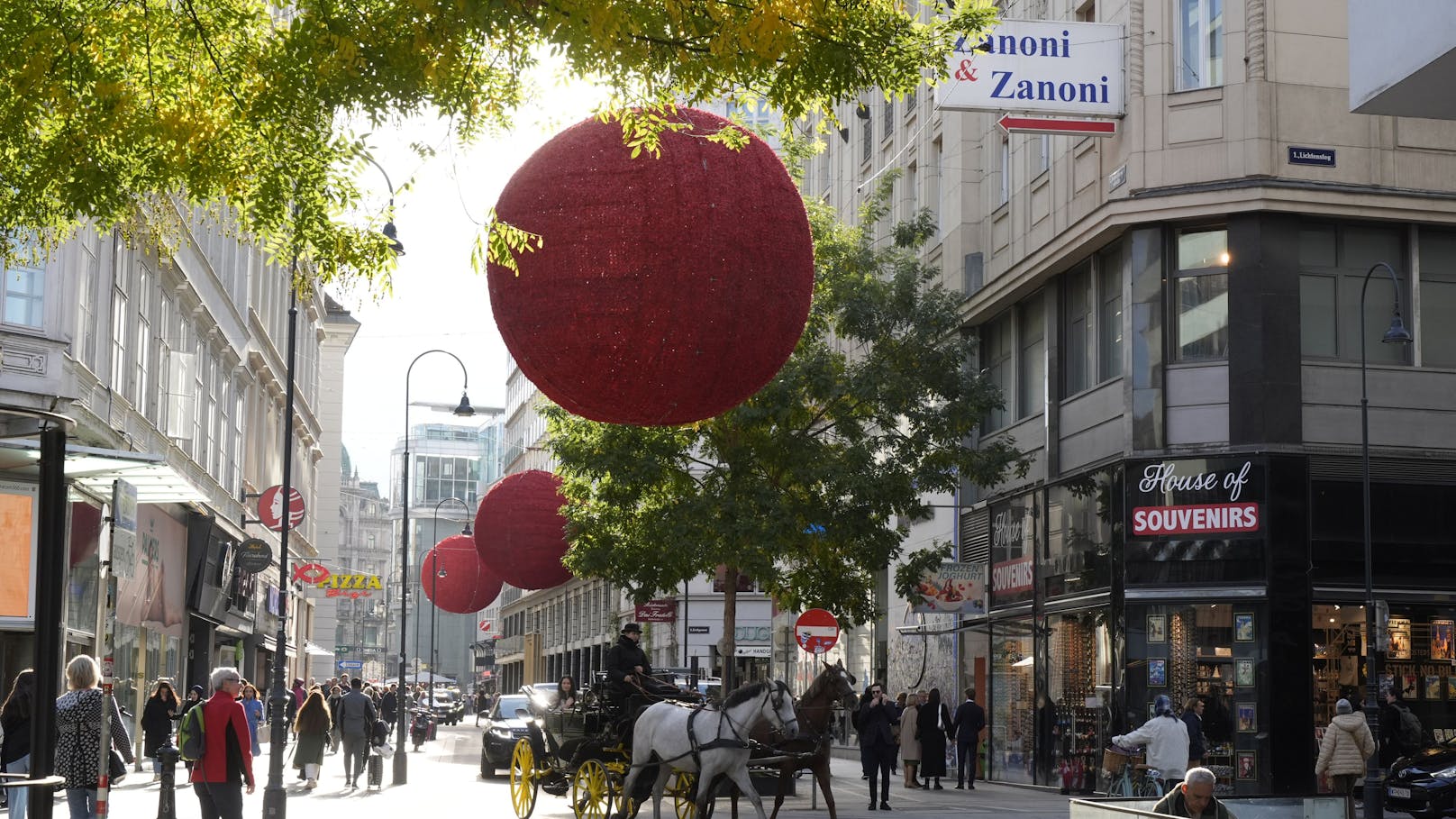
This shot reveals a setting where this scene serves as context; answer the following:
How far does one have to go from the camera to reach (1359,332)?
2775cm

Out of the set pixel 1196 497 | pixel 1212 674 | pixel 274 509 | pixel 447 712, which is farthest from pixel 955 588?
pixel 447 712

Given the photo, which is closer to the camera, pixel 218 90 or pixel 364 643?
pixel 218 90

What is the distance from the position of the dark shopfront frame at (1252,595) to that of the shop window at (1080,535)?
0.10 metres

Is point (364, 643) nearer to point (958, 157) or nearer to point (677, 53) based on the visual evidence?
point (958, 157)

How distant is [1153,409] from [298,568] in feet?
95.0

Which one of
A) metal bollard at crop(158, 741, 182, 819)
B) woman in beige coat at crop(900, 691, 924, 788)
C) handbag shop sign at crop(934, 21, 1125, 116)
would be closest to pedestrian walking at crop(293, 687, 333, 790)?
woman in beige coat at crop(900, 691, 924, 788)

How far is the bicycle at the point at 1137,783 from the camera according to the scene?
20.4 m

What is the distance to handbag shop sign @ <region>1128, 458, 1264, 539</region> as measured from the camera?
27.2 metres

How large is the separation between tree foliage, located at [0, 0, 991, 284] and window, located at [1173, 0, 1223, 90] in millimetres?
17375

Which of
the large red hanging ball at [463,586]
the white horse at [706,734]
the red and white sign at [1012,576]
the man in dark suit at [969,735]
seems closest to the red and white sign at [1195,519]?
the red and white sign at [1012,576]

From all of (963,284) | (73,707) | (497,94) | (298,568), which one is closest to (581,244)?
(497,94)

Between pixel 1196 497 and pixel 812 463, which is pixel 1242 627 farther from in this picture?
pixel 812 463

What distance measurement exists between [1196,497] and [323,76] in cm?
2052

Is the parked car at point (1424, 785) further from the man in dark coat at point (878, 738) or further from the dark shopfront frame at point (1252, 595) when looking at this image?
the man in dark coat at point (878, 738)
